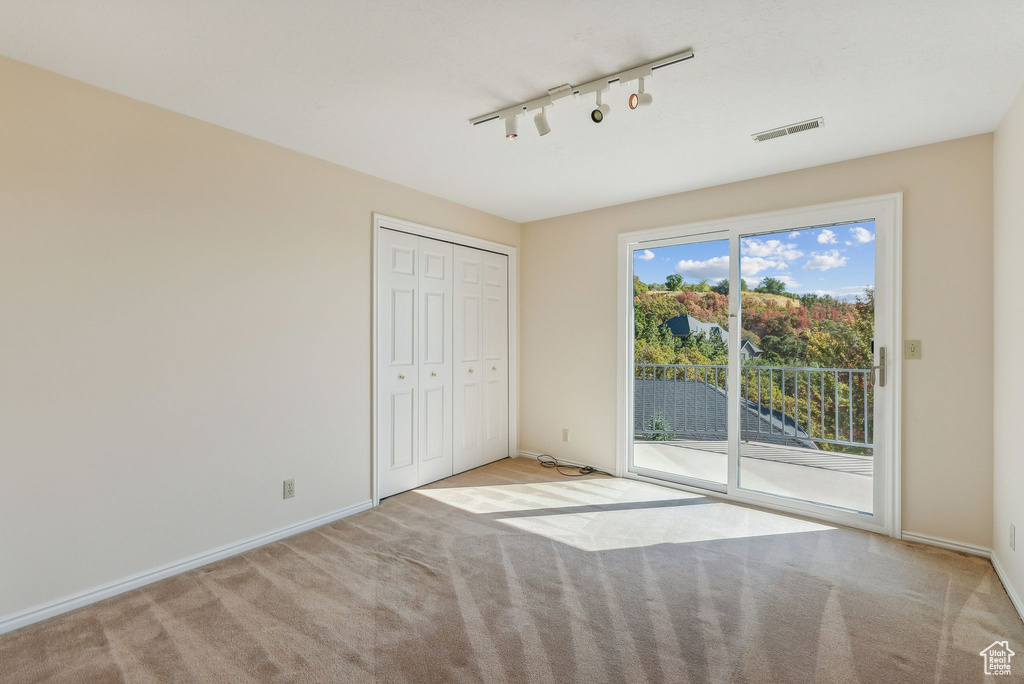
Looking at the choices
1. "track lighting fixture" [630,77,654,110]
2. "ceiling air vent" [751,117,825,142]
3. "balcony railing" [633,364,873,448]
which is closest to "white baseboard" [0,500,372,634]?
"balcony railing" [633,364,873,448]

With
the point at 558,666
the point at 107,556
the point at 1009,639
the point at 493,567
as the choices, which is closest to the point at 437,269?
the point at 493,567

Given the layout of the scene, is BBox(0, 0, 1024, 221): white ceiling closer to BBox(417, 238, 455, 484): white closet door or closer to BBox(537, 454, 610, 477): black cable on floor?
BBox(417, 238, 455, 484): white closet door

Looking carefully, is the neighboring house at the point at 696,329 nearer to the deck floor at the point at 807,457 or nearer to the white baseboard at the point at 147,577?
the deck floor at the point at 807,457

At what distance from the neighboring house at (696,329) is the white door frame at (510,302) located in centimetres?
154

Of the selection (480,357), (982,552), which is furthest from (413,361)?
(982,552)

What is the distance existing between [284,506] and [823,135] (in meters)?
4.02

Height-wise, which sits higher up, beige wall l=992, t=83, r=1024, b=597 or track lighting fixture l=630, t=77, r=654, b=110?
track lighting fixture l=630, t=77, r=654, b=110

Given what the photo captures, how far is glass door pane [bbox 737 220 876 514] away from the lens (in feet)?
10.1

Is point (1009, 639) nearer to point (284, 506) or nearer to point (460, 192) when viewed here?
point (284, 506)

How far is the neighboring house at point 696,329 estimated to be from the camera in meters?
3.47

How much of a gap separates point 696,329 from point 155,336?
3843 millimetres

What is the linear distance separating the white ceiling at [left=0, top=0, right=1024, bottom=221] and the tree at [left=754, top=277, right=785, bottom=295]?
0.86m

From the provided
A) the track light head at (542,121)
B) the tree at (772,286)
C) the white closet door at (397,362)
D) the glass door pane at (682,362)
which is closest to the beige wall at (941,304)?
the tree at (772,286)

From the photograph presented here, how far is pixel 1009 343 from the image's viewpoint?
2.28 metres
